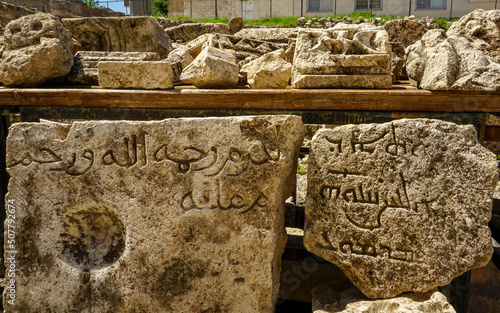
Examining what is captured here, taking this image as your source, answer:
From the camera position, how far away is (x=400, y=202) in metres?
1.93

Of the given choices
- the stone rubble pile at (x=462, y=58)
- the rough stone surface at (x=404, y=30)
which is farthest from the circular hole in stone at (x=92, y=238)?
the rough stone surface at (x=404, y=30)

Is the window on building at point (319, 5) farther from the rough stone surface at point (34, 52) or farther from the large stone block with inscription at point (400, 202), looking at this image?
the large stone block with inscription at point (400, 202)

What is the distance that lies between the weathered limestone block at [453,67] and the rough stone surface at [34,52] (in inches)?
102

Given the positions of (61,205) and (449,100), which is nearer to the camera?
(61,205)

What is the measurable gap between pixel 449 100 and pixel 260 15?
14867 millimetres

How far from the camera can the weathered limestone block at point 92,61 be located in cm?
314

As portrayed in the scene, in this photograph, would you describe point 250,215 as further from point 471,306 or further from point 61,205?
point 471,306

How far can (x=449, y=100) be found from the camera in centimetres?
243

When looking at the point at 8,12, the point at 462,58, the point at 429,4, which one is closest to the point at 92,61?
the point at 462,58

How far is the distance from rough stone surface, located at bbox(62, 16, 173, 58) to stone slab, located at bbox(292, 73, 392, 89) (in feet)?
6.21

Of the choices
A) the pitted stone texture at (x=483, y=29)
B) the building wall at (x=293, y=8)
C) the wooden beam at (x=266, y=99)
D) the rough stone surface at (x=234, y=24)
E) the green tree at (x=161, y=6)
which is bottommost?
the wooden beam at (x=266, y=99)

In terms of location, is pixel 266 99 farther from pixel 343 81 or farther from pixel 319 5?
pixel 319 5

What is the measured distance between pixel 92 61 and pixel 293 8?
14.1 metres

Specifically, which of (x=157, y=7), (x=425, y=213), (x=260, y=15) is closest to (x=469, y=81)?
(x=425, y=213)
